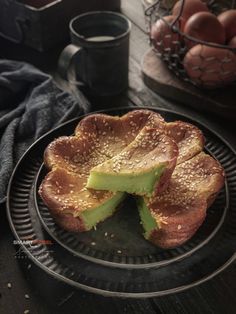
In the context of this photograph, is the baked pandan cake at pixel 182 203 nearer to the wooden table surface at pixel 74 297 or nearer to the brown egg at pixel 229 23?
the wooden table surface at pixel 74 297

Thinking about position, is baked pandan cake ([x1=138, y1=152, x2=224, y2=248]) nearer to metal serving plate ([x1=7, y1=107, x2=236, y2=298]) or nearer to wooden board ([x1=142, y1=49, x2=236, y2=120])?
metal serving plate ([x1=7, y1=107, x2=236, y2=298])

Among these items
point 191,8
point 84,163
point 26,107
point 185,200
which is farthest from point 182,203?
point 191,8

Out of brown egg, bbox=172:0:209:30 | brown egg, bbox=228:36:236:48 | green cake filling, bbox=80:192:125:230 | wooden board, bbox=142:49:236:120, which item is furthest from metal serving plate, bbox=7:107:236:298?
brown egg, bbox=172:0:209:30

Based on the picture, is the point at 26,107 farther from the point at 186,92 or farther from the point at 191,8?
the point at 191,8

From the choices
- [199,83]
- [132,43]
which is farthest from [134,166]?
[132,43]

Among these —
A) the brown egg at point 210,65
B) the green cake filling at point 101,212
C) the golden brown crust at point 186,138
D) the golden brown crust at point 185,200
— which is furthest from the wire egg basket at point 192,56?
the green cake filling at point 101,212
